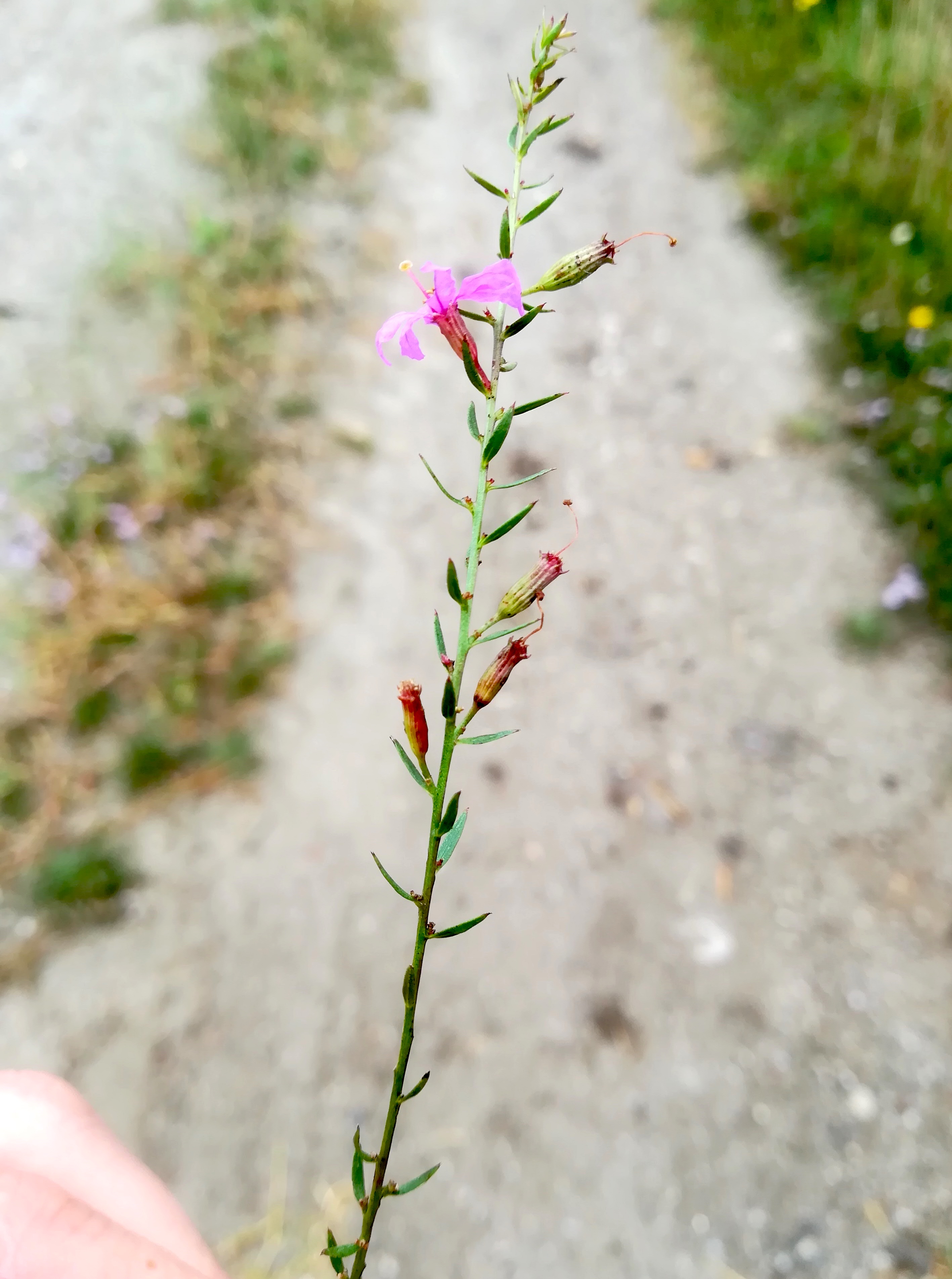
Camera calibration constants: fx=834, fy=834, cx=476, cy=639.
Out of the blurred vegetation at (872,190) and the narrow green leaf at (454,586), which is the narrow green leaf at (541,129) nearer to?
the narrow green leaf at (454,586)

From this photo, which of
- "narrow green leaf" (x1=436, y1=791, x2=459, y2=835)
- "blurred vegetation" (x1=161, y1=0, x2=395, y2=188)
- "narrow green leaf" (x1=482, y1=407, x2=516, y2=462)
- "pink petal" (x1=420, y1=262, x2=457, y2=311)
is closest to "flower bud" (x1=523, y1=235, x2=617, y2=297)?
"pink petal" (x1=420, y1=262, x2=457, y2=311)

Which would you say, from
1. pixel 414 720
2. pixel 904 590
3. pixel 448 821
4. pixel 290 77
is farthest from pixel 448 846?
pixel 290 77

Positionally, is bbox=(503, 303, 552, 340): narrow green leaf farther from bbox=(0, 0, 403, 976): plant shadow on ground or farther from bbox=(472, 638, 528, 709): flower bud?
bbox=(0, 0, 403, 976): plant shadow on ground

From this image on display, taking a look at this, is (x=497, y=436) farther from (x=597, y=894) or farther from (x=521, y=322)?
(x=597, y=894)

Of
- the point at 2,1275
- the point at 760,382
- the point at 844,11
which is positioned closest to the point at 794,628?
the point at 760,382

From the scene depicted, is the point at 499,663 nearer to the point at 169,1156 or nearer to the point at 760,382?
the point at 169,1156

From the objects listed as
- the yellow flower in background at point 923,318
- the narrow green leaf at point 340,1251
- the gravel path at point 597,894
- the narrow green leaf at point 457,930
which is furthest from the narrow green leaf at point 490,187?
the yellow flower in background at point 923,318
